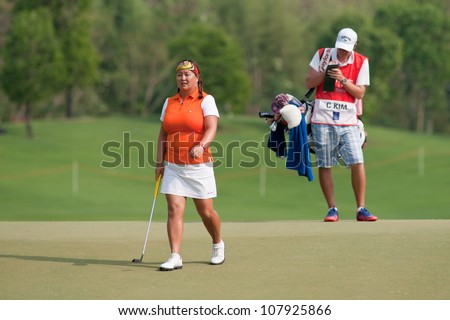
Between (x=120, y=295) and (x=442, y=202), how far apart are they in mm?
24471

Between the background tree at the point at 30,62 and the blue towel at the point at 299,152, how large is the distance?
123 ft

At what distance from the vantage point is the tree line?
5953 centimetres

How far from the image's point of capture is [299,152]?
476 inches

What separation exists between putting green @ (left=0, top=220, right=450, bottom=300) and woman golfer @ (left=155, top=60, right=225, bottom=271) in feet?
1.61

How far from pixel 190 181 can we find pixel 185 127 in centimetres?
51

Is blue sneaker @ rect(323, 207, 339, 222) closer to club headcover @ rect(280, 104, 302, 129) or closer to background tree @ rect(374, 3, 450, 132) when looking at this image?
club headcover @ rect(280, 104, 302, 129)

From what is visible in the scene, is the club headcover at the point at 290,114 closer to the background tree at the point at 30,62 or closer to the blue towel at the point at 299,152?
the blue towel at the point at 299,152

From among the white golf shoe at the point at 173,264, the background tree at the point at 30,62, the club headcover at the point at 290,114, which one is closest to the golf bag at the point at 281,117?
the club headcover at the point at 290,114

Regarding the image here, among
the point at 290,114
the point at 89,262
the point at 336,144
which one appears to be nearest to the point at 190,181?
the point at 89,262

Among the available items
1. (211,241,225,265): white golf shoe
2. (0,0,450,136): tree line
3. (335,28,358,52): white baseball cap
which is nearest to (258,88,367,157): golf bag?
(335,28,358,52): white baseball cap

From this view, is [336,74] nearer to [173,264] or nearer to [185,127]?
[185,127]

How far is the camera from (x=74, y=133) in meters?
55.0

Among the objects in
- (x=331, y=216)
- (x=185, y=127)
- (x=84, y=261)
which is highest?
(x=185, y=127)

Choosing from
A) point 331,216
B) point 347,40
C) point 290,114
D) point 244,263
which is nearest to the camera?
point 244,263
